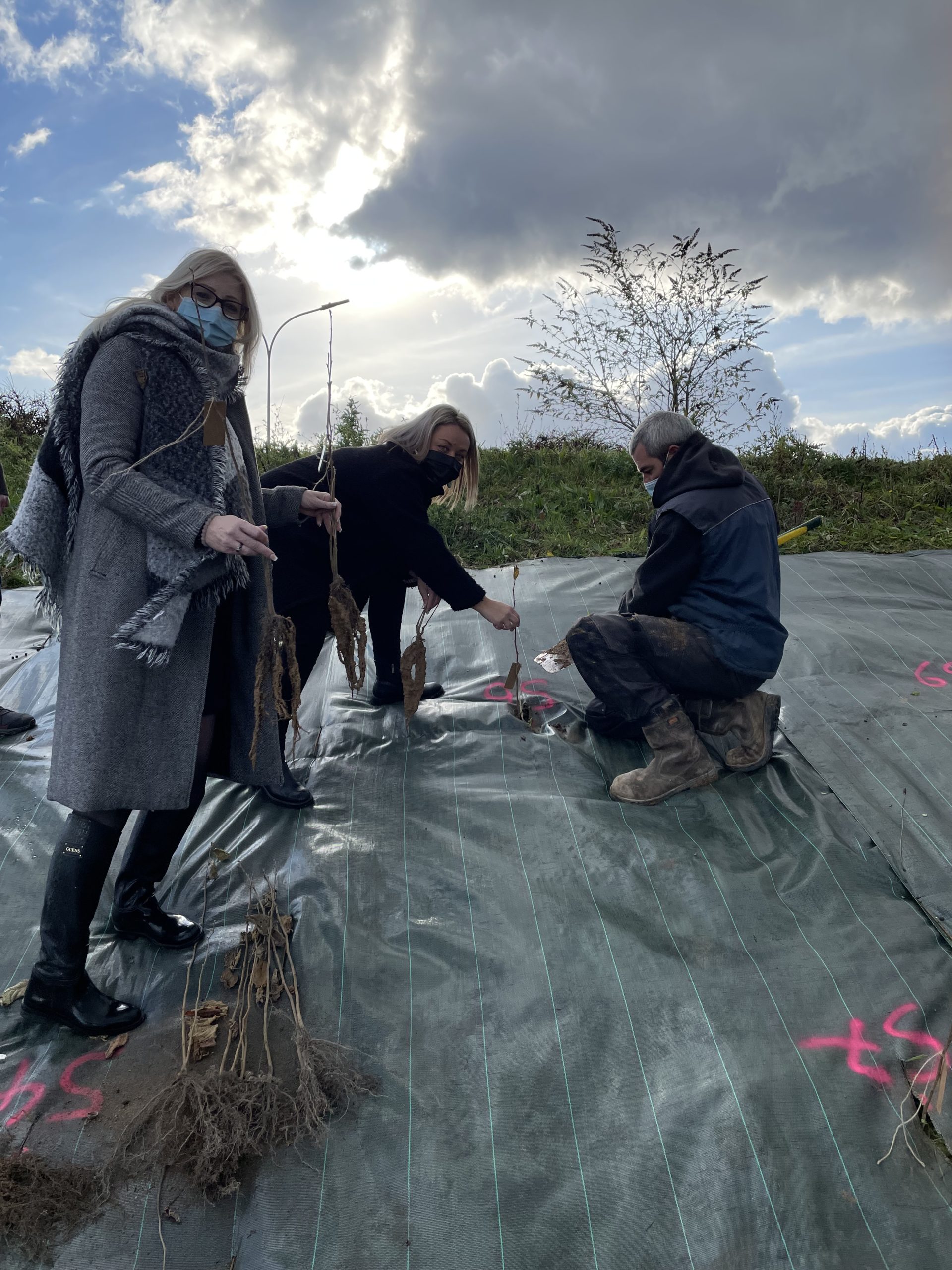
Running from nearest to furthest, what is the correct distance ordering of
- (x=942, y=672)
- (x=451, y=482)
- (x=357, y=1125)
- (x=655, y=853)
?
(x=357, y=1125) → (x=655, y=853) → (x=451, y=482) → (x=942, y=672)

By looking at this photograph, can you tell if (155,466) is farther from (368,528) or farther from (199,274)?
(368,528)

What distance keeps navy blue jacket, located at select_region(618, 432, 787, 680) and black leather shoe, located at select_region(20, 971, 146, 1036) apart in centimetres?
190

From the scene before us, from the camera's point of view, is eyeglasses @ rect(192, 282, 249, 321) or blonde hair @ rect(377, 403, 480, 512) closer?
eyeglasses @ rect(192, 282, 249, 321)

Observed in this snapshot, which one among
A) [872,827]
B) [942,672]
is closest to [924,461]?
[942,672]

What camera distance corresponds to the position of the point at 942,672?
3.21m

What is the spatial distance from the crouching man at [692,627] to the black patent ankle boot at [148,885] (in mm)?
1272

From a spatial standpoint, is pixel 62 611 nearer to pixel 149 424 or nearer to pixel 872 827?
pixel 149 424

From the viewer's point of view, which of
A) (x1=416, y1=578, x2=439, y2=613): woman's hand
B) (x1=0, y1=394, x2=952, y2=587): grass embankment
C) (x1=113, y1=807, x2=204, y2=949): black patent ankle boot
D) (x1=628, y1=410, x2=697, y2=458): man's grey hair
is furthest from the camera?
(x1=0, y1=394, x2=952, y2=587): grass embankment

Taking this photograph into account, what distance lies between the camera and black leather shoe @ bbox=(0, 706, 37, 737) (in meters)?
2.97

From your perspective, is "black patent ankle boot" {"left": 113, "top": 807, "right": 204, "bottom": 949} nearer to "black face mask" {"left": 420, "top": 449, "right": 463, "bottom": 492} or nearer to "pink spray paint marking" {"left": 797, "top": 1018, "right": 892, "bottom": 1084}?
"black face mask" {"left": 420, "top": 449, "right": 463, "bottom": 492}

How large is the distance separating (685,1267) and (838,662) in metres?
2.42

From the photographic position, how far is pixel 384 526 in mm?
2645

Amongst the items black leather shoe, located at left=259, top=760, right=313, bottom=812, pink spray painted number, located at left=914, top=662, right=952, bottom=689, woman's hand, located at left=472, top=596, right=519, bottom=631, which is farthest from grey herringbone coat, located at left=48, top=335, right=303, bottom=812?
pink spray painted number, located at left=914, top=662, right=952, bottom=689

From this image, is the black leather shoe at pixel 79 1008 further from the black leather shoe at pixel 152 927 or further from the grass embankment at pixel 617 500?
the grass embankment at pixel 617 500
